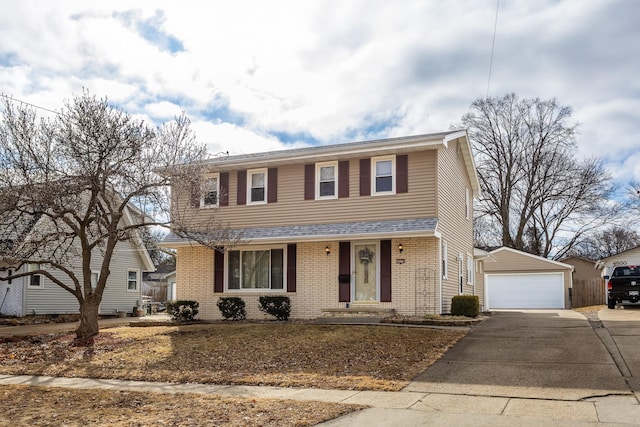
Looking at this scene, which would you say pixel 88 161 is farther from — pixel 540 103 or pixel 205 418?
pixel 540 103

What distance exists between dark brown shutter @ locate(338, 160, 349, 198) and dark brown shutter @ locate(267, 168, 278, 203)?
2289mm

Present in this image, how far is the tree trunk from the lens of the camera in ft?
53.6

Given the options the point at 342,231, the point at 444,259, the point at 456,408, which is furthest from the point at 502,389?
the point at 444,259

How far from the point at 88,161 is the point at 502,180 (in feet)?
103

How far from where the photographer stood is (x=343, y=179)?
66.1 ft

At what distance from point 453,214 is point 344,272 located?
4706 millimetres

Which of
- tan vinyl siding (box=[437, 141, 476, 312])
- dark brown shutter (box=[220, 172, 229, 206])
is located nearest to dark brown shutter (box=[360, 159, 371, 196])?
tan vinyl siding (box=[437, 141, 476, 312])

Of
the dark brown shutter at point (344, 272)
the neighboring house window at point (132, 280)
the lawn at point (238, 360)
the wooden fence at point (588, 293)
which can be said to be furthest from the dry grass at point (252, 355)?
the wooden fence at point (588, 293)

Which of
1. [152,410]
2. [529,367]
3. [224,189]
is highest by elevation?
[224,189]

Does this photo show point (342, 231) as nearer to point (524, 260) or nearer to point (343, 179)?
point (343, 179)

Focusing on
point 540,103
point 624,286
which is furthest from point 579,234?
point 624,286

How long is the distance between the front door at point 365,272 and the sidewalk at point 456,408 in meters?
9.13

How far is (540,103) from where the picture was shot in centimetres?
4016

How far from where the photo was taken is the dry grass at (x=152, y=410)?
27.0 ft
